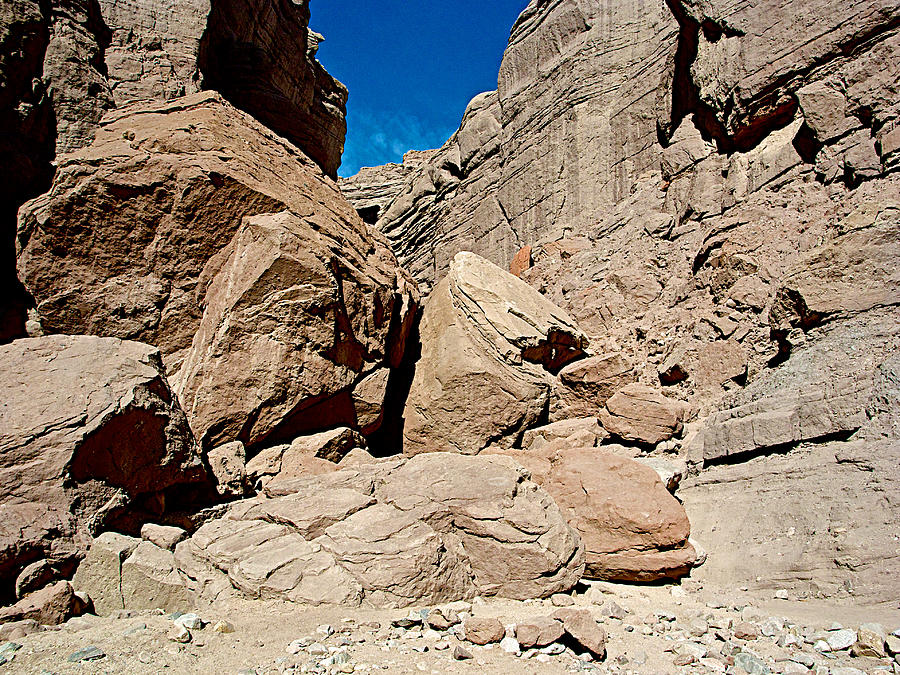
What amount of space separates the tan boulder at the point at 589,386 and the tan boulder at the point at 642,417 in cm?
60

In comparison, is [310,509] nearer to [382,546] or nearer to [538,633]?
[382,546]

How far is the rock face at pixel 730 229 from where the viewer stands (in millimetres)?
5242

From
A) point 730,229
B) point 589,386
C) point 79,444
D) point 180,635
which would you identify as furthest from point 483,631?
point 730,229

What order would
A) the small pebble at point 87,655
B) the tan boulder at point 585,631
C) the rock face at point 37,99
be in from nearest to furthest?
the small pebble at point 87,655, the tan boulder at point 585,631, the rock face at point 37,99

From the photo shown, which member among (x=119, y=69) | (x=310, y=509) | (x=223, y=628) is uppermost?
(x=119, y=69)

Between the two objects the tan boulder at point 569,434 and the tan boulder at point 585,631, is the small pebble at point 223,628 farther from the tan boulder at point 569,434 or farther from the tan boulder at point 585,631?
the tan boulder at point 569,434

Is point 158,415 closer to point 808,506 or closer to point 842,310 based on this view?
point 808,506

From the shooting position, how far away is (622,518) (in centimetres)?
489

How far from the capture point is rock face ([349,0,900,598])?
524cm

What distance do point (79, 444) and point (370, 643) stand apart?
261 cm

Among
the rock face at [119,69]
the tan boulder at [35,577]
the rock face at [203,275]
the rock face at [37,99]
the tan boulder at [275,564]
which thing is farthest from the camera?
the rock face at [119,69]

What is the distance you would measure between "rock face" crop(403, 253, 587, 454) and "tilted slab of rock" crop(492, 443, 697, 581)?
2.39 metres

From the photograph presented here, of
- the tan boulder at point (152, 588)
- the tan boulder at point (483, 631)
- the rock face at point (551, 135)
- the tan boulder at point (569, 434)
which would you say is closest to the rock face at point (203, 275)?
the tan boulder at point (152, 588)

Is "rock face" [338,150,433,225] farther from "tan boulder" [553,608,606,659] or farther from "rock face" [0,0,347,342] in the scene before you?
"tan boulder" [553,608,606,659]
